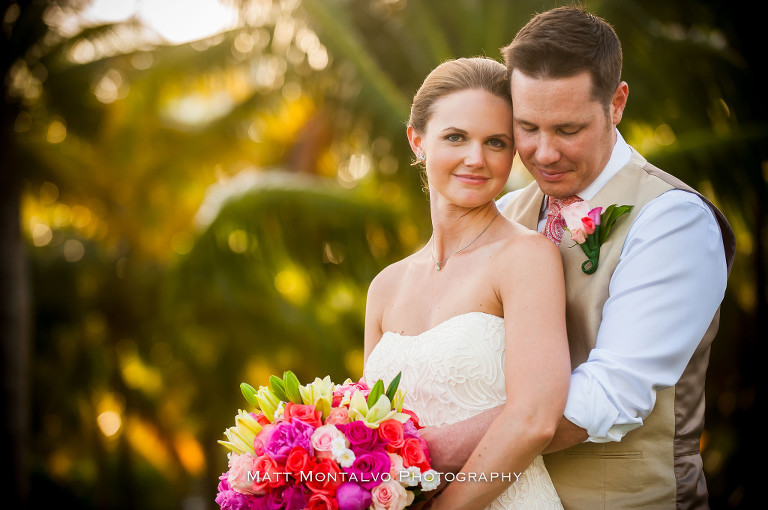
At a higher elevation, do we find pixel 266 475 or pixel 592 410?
pixel 266 475

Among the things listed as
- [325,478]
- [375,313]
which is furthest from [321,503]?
[375,313]

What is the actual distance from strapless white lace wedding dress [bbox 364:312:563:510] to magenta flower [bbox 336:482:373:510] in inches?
Answer: 24.7

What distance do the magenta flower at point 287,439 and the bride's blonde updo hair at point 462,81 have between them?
58.8 inches

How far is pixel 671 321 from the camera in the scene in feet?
9.75

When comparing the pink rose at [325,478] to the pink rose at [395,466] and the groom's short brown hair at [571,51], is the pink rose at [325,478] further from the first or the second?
the groom's short brown hair at [571,51]

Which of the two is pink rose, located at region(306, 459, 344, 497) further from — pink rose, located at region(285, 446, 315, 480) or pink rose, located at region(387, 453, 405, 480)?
pink rose, located at region(387, 453, 405, 480)

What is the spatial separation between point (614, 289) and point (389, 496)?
119 centimetres

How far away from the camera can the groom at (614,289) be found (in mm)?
2951

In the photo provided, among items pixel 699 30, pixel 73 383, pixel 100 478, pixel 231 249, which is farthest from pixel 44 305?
pixel 699 30

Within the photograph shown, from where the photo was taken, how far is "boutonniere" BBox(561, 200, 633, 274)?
320 centimetres

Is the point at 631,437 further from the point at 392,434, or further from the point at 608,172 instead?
→ the point at 608,172

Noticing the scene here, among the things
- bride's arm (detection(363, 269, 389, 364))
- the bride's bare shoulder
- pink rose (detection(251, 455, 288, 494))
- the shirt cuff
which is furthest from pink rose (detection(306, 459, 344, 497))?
the bride's bare shoulder

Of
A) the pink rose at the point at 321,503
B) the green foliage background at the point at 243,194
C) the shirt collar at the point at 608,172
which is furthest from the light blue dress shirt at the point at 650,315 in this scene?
the green foliage background at the point at 243,194

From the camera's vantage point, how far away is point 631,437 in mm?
3111
